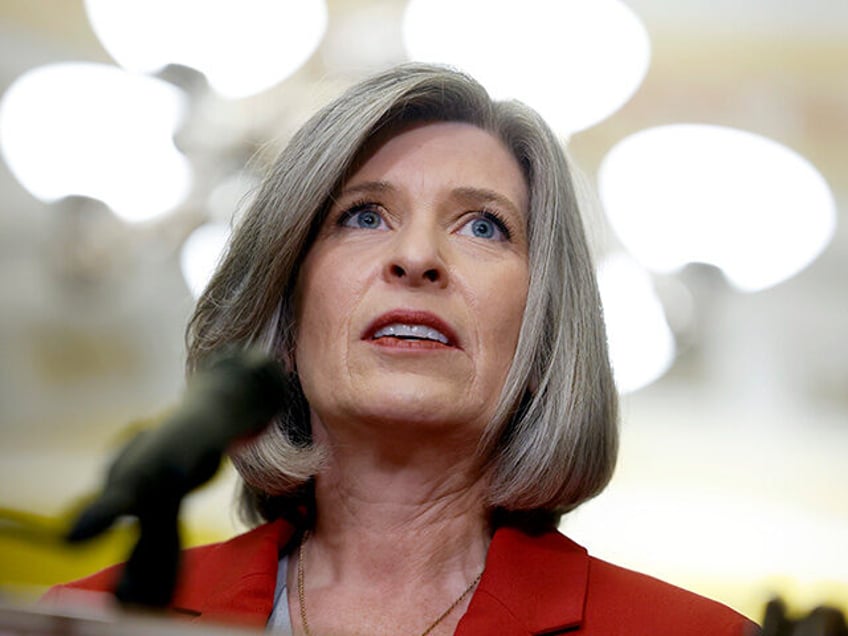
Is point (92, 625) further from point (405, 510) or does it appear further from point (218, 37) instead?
point (218, 37)

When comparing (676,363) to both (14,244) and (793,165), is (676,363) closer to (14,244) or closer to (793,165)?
(793,165)

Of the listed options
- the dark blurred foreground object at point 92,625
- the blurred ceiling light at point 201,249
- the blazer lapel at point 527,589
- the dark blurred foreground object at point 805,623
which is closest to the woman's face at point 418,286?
the blazer lapel at point 527,589

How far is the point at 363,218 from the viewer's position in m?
1.43

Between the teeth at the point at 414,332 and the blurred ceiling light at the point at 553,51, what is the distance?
1.28 m

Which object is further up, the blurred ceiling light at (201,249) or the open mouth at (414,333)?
the blurred ceiling light at (201,249)

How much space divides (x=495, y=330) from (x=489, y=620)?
0.28 metres

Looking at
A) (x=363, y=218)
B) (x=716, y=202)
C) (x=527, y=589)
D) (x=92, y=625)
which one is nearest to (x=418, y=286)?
(x=363, y=218)

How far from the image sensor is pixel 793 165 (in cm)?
306

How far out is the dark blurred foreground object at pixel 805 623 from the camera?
3.06ft

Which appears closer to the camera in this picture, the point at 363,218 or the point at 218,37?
the point at 363,218

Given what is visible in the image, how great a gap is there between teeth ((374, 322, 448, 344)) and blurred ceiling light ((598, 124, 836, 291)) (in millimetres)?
1536

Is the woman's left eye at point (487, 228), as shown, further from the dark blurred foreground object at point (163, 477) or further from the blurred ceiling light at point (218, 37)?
the blurred ceiling light at point (218, 37)

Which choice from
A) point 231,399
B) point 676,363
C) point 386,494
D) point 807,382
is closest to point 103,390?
point 676,363

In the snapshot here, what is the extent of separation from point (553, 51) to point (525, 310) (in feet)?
4.40
